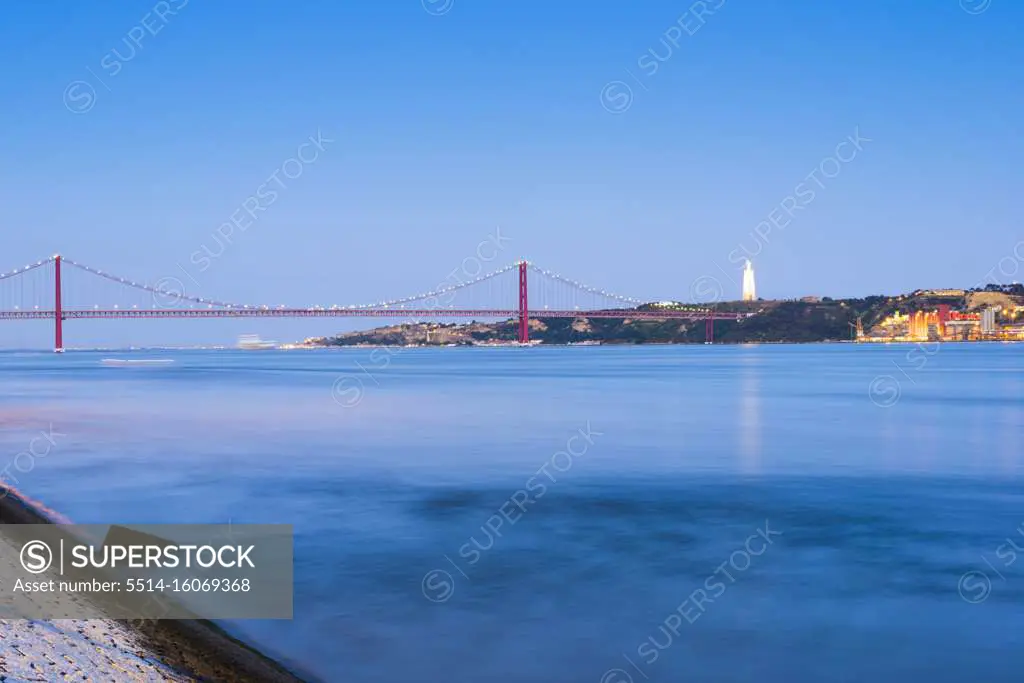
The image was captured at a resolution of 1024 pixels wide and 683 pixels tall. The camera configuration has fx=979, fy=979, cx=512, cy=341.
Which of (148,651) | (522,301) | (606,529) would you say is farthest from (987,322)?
(148,651)

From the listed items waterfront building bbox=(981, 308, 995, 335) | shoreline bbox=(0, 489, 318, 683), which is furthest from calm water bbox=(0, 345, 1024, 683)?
waterfront building bbox=(981, 308, 995, 335)

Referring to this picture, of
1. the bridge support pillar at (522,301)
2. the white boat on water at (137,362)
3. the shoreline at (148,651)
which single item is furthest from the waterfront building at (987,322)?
the shoreline at (148,651)

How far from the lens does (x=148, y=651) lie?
5.95 m

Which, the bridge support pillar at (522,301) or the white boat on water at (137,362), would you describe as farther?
the bridge support pillar at (522,301)

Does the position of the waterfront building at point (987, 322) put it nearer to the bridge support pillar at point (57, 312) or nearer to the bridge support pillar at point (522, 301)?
the bridge support pillar at point (522, 301)

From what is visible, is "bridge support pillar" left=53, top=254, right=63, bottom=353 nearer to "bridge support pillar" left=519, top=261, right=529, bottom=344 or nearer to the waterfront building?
"bridge support pillar" left=519, top=261, right=529, bottom=344

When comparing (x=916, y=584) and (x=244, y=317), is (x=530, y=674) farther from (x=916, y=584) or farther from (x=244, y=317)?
(x=244, y=317)

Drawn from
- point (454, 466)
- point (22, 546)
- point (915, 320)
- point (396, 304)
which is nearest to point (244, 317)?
point (396, 304)

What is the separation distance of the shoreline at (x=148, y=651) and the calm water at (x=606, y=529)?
1.27 feet

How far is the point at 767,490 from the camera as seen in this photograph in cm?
1445

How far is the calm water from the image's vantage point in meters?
7.03

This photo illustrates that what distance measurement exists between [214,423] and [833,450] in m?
16.4

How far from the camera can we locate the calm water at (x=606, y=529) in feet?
23.1

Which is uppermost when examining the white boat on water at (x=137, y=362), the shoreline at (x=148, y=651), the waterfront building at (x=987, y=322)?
the waterfront building at (x=987, y=322)
